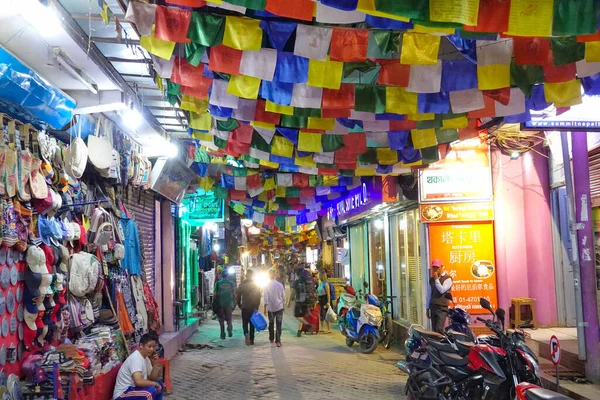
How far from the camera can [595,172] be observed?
9.25 metres

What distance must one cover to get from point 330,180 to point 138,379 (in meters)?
8.58

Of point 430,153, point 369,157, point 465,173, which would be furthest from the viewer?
point 465,173

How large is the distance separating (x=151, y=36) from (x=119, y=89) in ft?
7.50

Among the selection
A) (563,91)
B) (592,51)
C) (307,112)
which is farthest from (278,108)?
(592,51)

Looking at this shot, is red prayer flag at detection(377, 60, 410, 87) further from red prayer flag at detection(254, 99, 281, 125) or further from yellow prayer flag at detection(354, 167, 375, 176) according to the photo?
yellow prayer flag at detection(354, 167, 375, 176)

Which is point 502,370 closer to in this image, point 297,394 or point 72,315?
point 297,394

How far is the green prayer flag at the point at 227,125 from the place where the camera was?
Result: 905cm

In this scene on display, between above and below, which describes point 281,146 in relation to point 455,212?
above

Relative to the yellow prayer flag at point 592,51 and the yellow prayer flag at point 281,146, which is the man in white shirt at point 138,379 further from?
the yellow prayer flag at point 592,51

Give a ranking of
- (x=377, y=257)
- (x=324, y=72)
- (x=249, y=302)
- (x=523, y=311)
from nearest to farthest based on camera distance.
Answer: (x=324, y=72), (x=523, y=311), (x=249, y=302), (x=377, y=257)

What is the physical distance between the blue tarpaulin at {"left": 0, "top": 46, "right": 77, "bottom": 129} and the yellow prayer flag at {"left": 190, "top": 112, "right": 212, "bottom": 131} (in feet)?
7.34

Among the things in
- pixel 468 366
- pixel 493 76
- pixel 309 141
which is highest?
pixel 493 76

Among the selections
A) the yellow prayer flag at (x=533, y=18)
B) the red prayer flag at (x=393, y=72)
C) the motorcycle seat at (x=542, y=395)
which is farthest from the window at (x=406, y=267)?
the motorcycle seat at (x=542, y=395)

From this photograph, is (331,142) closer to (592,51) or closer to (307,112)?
(307,112)
